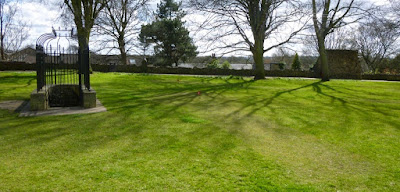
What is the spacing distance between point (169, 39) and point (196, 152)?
33391mm

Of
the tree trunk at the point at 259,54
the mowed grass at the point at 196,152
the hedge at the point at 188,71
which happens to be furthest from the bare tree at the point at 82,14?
the mowed grass at the point at 196,152

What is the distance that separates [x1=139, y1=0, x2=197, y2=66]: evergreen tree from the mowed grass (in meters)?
29.1

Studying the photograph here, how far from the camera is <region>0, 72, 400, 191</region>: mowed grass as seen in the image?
3488mm

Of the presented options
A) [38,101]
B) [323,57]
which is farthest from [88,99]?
[323,57]

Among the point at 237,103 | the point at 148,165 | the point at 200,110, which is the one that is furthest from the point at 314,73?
the point at 148,165

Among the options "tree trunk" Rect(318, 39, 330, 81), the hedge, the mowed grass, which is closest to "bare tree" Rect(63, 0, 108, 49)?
the hedge

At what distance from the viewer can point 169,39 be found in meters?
36.7

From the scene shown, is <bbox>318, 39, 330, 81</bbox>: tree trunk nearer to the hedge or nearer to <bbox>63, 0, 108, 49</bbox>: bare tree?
the hedge

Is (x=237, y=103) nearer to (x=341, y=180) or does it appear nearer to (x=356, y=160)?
(x=356, y=160)

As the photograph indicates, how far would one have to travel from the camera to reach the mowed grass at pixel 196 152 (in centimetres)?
349

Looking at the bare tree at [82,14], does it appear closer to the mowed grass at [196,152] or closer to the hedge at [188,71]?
the hedge at [188,71]

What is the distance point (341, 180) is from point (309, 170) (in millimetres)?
419

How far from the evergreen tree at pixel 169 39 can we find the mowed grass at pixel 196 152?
95.4 ft

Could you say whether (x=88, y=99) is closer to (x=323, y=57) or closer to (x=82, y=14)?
(x=82, y=14)
